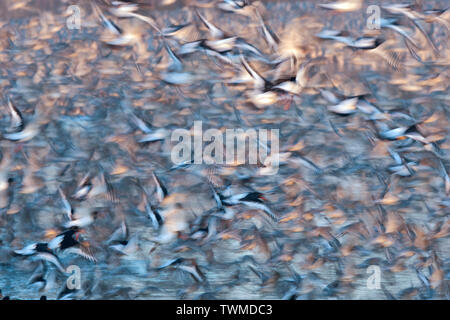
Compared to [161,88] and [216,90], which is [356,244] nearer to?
[216,90]

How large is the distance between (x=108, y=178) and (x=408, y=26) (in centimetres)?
94

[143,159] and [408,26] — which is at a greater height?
[408,26]

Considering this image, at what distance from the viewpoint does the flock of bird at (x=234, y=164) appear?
44.0 inches

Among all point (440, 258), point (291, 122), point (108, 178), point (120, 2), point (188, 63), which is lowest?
point (440, 258)

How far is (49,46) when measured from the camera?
115 cm

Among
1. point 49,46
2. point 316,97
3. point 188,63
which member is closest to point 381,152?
point 316,97

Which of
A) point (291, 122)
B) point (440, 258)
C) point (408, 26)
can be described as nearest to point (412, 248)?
point (440, 258)

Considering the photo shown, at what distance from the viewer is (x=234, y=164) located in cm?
114

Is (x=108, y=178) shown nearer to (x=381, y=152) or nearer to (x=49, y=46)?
(x=49, y=46)

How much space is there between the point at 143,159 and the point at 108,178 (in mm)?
116

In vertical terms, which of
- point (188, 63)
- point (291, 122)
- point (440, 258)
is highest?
point (188, 63)

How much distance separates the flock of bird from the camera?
1118mm

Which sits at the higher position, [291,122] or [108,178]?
[291,122]

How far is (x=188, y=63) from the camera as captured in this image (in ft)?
3.73
